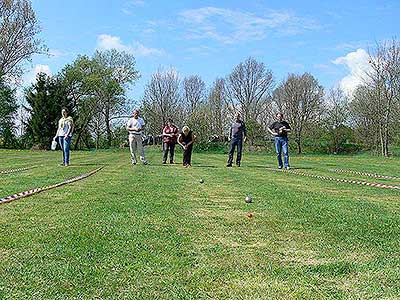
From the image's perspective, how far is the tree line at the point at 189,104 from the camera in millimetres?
38250

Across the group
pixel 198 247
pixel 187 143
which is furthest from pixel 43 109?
pixel 198 247

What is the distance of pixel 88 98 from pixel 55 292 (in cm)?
5284

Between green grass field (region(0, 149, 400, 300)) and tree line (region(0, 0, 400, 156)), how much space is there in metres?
32.1

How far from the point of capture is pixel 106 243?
3.98m

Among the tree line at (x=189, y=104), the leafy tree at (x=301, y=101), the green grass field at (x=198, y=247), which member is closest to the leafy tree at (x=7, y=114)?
the tree line at (x=189, y=104)

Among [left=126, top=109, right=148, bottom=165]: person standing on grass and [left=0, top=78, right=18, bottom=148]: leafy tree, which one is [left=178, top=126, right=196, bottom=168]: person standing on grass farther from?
[left=0, top=78, right=18, bottom=148]: leafy tree

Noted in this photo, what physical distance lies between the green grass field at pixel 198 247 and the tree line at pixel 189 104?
105 feet

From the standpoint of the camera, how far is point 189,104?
5784cm

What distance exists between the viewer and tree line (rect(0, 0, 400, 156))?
38.2 m

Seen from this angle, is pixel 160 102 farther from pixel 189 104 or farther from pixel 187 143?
pixel 187 143

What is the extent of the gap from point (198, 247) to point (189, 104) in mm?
54341

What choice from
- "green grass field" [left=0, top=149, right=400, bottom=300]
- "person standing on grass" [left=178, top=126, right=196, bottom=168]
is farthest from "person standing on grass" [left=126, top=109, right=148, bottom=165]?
"green grass field" [left=0, top=149, right=400, bottom=300]

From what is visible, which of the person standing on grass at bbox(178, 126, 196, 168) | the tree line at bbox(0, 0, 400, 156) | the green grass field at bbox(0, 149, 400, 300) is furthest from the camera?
the tree line at bbox(0, 0, 400, 156)

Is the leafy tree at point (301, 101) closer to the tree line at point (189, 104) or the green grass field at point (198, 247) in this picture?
the tree line at point (189, 104)
